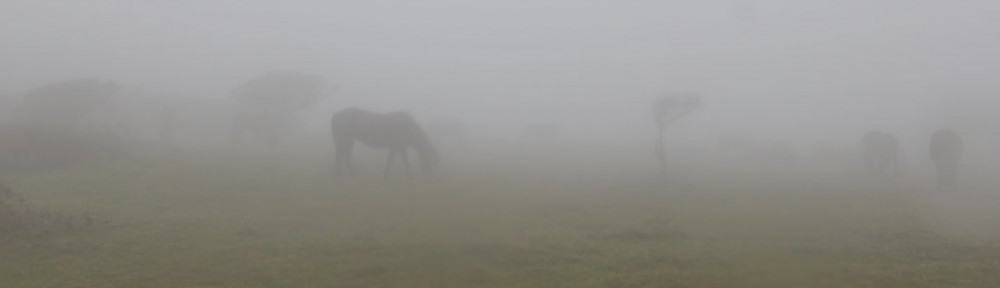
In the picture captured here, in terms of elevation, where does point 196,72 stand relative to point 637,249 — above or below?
above

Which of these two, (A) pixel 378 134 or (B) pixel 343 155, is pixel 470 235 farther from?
(B) pixel 343 155

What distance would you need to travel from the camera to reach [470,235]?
2138cm

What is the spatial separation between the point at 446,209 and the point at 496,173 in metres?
14.9

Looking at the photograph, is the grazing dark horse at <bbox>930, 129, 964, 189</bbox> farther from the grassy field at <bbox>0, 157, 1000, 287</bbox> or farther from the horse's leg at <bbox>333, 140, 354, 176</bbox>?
the horse's leg at <bbox>333, 140, 354, 176</bbox>

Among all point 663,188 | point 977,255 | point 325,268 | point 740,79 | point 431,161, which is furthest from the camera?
point 740,79

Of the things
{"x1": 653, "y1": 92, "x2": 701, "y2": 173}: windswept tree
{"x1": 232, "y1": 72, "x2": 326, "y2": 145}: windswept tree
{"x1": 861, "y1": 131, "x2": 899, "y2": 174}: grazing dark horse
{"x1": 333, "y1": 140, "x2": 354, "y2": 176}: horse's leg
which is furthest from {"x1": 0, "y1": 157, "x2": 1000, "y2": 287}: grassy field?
{"x1": 232, "y1": 72, "x2": 326, "y2": 145}: windswept tree

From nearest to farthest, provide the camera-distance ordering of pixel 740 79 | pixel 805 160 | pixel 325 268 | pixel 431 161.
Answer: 1. pixel 325 268
2. pixel 431 161
3. pixel 805 160
4. pixel 740 79

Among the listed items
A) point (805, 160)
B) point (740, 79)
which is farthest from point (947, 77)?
point (805, 160)

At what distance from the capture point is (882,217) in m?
27.5

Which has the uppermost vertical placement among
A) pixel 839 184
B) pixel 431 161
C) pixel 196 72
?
pixel 196 72

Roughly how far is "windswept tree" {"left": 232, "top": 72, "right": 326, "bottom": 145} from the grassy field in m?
14.4

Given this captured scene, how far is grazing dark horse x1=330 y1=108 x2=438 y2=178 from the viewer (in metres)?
36.8

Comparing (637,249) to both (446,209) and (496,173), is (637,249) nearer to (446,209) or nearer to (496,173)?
(446,209)

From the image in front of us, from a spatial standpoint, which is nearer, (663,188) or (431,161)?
(663,188)
